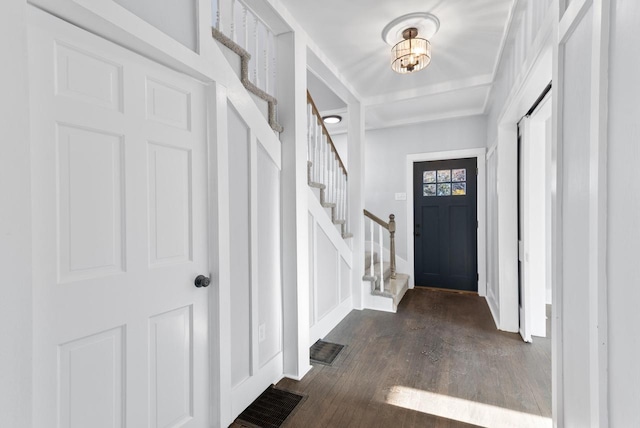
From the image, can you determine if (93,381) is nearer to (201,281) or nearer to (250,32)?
(201,281)

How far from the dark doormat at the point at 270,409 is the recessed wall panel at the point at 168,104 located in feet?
5.54

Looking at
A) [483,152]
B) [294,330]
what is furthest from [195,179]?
[483,152]

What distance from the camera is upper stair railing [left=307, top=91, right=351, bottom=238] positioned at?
2846mm

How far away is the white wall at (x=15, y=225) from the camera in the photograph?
836mm

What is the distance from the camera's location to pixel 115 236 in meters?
1.20

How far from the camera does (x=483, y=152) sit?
410cm

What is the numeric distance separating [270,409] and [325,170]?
2173 millimetres

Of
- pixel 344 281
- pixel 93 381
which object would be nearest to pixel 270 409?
pixel 93 381

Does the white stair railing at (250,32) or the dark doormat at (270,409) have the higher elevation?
the white stair railing at (250,32)

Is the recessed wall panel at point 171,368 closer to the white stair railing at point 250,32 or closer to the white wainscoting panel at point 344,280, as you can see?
the white stair railing at point 250,32

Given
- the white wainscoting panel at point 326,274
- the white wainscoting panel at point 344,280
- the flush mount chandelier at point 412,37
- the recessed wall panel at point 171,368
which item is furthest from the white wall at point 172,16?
the white wainscoting panel at point 344,280
